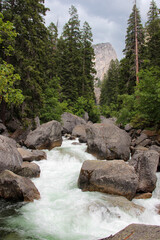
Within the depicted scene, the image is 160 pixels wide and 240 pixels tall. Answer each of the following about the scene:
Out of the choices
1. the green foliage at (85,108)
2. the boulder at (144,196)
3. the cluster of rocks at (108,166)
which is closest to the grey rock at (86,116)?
the green foliage at (85,108)

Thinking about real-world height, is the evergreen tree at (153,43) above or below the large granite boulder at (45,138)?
above

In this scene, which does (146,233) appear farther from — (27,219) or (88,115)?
(88,115)

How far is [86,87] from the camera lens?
1297 inches

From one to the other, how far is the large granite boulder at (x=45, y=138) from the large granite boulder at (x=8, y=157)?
17.5 ft

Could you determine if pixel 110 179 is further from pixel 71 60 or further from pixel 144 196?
pixel 71 60

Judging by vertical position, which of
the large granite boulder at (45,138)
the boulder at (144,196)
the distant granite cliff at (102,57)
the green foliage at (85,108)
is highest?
the distant granite cliff at (102,57)

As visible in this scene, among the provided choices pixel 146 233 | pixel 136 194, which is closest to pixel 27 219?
pixel 146 233

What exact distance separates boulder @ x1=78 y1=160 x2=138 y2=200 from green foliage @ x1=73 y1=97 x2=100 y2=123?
21.8 m

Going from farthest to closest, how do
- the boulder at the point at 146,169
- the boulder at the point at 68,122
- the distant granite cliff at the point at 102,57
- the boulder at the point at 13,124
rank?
1. the distant granite cliff at the point at 102,57
2. the boulder at the point at 68,122
3. the boulder at the point at 13,124
4. the boulder at the point at 146,169

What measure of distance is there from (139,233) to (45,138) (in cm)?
1188

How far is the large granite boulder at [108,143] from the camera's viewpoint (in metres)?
11.9

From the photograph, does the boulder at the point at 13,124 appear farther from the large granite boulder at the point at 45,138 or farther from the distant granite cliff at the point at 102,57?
the distant granite cliff at the point at 102,57

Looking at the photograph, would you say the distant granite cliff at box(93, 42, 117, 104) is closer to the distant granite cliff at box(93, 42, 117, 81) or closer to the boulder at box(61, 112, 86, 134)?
the distant granite cliff at box(93, 42, 117, 81)

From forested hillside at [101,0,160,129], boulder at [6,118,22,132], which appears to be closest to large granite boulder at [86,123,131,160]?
forested hillside at [101,0,160,129]
